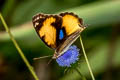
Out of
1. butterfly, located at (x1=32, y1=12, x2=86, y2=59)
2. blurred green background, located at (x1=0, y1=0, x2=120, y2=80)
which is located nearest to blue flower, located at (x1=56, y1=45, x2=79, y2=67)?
butterfly, located at (x1=32, y1=12, x2=86, y2=59)

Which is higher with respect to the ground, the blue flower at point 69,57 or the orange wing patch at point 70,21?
the orange wing patch at point 70,21

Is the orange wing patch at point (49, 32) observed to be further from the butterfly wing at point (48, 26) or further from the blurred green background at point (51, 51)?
the blurred green background at point (51, 51)

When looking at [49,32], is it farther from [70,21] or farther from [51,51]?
[51,51]

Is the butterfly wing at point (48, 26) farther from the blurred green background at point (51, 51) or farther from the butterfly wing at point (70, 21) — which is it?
the blurred green background at point (51, 51)

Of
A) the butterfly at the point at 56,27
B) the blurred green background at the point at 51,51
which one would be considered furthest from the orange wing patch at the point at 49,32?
the blurred green background at the point at 51,51

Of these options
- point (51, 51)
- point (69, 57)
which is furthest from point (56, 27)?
point (51, 51)

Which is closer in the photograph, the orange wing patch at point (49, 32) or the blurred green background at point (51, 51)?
the orange wing patch at point (49, 32)

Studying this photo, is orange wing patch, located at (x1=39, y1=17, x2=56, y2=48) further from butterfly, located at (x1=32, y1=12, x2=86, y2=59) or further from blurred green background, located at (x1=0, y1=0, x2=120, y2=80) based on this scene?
blurred green background, located at (x1=0, y1=0, x2=120, y2=80)
